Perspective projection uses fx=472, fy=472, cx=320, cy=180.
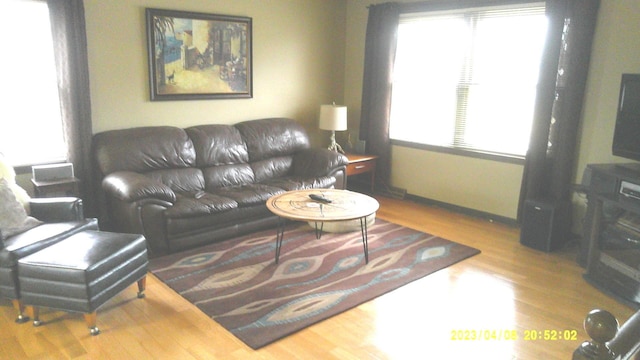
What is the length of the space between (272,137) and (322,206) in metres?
1.74

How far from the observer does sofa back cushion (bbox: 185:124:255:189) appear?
4.61m

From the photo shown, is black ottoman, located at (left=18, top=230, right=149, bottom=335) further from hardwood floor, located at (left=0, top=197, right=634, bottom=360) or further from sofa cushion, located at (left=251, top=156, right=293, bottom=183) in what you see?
sofa cushion, located at (left=251, top=156, right=293, bottom=183)

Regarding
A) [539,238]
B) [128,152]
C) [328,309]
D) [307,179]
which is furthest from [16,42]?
[539,238]

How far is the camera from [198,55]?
4766 mm

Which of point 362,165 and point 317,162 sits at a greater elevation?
point 317,162

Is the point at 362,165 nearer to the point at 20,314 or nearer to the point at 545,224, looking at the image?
the point at 545,224

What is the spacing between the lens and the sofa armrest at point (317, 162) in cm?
493

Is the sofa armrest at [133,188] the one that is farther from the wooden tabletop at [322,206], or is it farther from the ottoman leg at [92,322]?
the ottoman leg at [92,322]

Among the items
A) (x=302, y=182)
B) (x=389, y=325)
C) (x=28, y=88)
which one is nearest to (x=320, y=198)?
(x=302, y=182)

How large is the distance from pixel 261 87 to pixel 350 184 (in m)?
1.73

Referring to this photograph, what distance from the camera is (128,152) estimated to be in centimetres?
417

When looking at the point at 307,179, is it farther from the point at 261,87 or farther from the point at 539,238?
the point at 539,238

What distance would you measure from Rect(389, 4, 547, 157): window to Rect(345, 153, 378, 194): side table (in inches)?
16.3

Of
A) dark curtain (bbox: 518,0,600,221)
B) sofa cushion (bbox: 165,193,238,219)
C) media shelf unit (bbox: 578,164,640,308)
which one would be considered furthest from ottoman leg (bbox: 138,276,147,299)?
dark curtain (bbox: 518,0,600,221)
